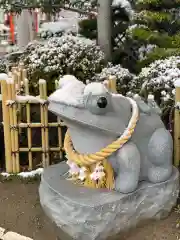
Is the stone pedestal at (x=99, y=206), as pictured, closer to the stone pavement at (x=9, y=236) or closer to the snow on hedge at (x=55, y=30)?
the stone pavement at (x=9, y=236)

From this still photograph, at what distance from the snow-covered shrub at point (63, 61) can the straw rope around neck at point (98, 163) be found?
2.67 m

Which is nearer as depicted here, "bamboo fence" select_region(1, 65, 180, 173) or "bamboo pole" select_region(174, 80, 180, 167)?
"bamboo pole" select_region(174, 80, 180, 167)

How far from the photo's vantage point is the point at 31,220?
3.44 meters

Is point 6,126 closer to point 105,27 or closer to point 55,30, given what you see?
point 105,27

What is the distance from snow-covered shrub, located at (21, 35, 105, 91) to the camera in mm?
5824

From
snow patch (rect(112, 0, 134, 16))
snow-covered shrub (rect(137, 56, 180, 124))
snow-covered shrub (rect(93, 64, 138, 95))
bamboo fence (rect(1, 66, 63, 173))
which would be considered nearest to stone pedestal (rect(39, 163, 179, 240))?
bamboo fence (rect(1, 66, 63, 173))

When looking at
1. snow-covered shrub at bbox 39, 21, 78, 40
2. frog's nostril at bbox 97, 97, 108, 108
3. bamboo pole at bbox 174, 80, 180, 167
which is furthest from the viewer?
snow-covered shrub at bbox 39, 21, 78, 40

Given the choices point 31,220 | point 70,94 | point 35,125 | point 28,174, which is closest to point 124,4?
point 35,125

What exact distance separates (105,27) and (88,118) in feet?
12.7

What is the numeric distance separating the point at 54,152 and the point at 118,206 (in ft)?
4.50

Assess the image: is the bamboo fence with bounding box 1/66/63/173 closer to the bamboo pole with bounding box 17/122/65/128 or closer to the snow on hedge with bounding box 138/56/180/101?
the bamboo pole with bounding box 17/122/65/128

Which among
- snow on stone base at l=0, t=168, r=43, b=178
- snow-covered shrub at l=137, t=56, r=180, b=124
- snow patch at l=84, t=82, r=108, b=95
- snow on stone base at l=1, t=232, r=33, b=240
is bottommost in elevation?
snow on stone base at l=1, t=232, r=33, b=240

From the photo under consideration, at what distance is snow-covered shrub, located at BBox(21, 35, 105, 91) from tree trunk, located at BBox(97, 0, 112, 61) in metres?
0.55

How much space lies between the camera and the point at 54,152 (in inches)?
167
